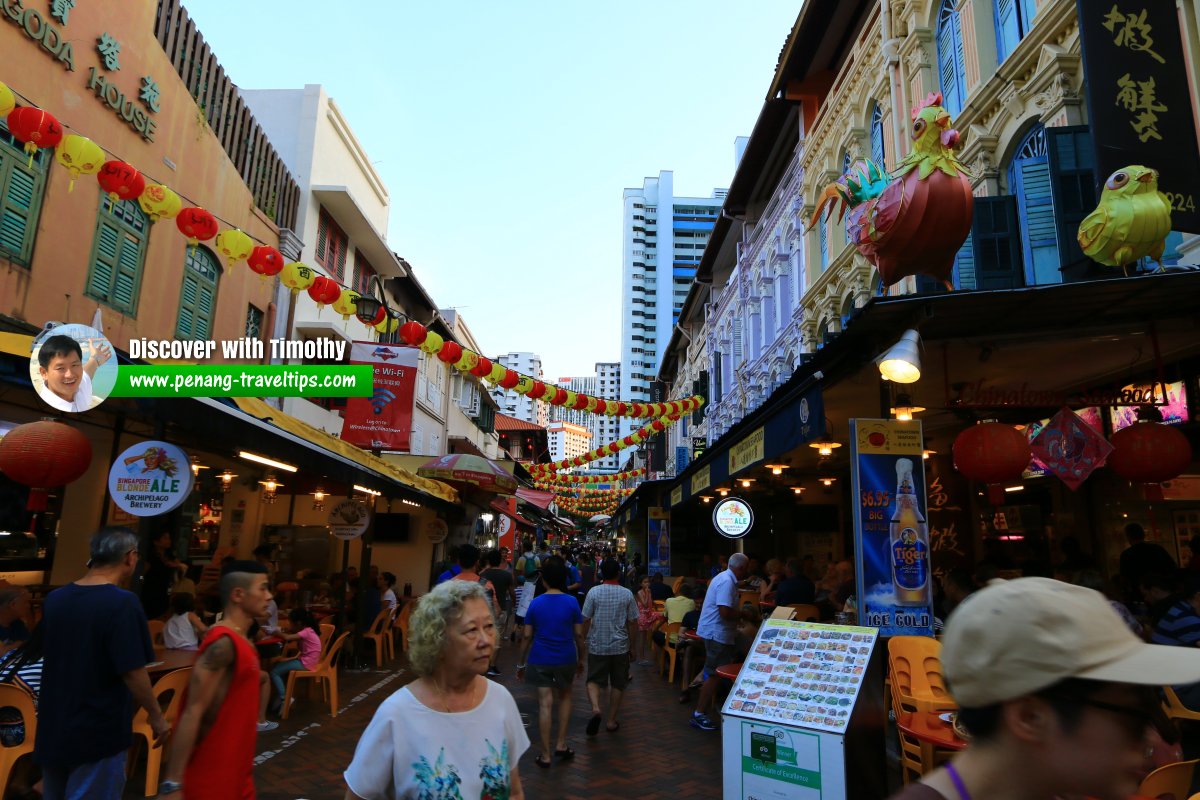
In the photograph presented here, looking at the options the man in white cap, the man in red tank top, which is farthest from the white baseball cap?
the man in red tank top

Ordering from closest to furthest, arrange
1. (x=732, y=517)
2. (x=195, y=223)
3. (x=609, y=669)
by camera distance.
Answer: (x=609, y=669) < (x=195, y=223) < (x=732, y=517)

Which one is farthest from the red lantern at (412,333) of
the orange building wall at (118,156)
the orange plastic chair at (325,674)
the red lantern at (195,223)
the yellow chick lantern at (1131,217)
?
the yellow chick lantern at (1131,217)

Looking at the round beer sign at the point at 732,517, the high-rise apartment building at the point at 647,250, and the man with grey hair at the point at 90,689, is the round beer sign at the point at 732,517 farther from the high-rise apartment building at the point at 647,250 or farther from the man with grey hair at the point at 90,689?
the high-rise apartment building at the point at 647,250

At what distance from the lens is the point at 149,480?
6.05m

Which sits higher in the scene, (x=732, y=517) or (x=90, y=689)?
(x=732, y=517)

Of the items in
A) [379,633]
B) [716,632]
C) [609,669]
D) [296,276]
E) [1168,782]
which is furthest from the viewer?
[379,633]

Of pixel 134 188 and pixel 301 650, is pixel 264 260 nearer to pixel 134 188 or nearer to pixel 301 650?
pixel 134 188

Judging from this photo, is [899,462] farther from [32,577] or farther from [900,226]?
[32,577]

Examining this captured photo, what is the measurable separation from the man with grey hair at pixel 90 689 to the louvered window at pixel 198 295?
35.4ft

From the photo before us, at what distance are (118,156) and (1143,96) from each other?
1310 cm

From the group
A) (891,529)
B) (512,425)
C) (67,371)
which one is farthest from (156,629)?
(512,425)

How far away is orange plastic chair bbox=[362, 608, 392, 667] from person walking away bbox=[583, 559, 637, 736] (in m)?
5.38

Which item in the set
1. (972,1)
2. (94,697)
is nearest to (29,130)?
(94,697)

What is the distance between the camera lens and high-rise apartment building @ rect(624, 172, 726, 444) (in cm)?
10700
